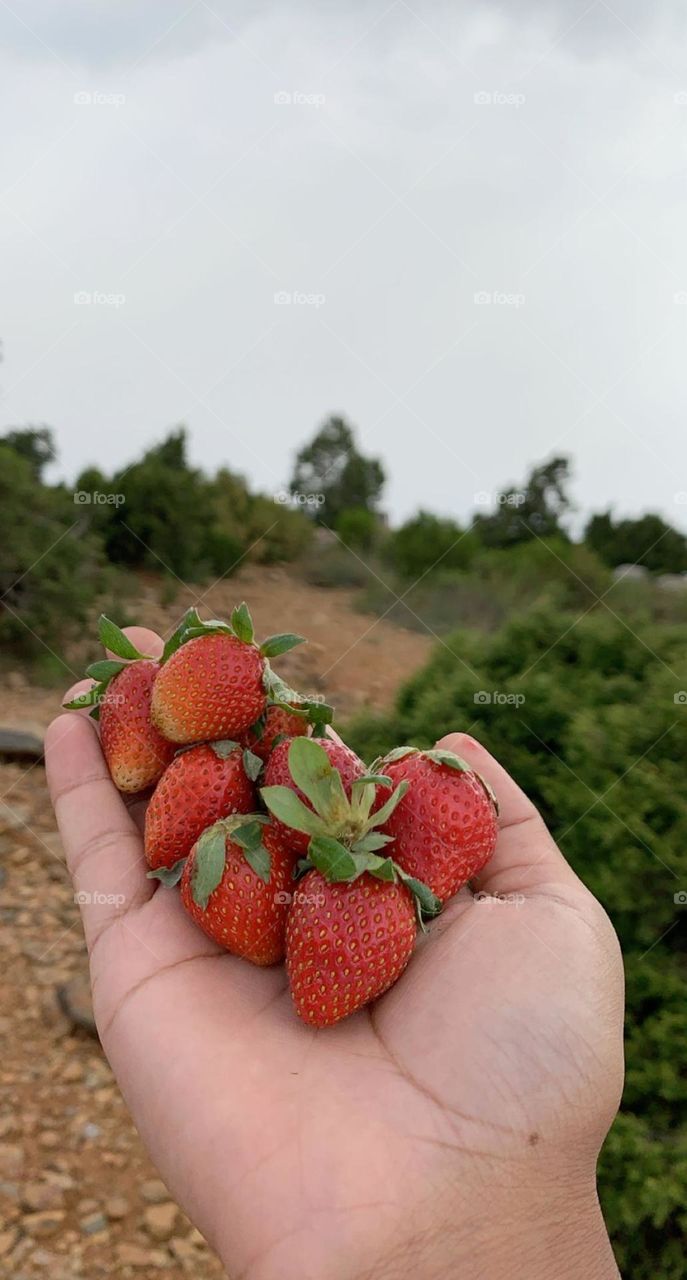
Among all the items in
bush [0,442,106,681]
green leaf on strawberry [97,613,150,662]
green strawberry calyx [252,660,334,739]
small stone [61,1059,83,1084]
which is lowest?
small stone [61,1059,83,1084]

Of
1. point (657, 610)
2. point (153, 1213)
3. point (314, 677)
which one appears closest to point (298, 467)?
point (314, 677)

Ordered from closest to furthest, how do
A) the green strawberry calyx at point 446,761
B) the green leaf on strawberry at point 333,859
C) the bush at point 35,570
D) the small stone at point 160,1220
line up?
the green leaf on strawberry at point 333,859
the green strawberry calyx at point 446,761
the small stone at point 160,1220
the bush at point 35,570

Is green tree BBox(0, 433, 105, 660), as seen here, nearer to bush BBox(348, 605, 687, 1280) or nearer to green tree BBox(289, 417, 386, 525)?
bush BBox(348, 605, 687, 1280)

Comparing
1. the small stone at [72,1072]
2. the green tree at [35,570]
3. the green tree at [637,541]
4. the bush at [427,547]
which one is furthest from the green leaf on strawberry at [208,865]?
the green tree at [637,541]

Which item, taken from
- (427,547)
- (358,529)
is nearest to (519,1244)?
(427,547)

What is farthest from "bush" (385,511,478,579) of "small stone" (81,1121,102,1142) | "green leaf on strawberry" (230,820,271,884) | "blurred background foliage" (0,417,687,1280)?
→ "green leaf on strawberry" (230,820,271,884)

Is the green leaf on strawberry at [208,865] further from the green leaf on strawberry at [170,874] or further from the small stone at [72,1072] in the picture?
the small stone at [72,1072]

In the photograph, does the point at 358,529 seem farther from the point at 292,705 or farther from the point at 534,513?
the point at 292,705
